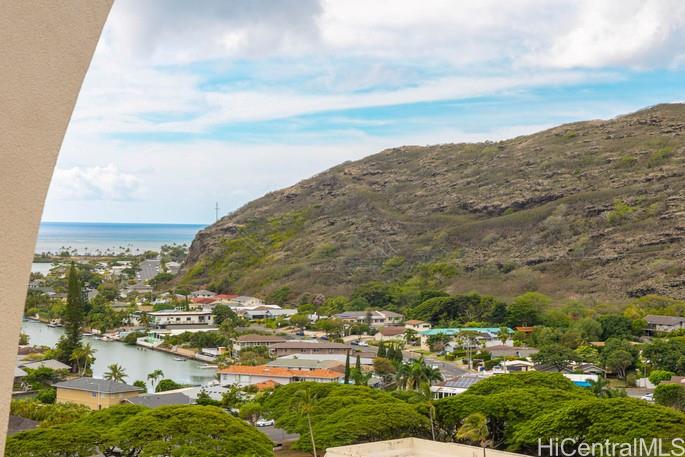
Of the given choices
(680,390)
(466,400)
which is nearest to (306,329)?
(680,390)

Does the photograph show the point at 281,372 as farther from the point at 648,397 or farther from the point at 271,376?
the point at 648,397

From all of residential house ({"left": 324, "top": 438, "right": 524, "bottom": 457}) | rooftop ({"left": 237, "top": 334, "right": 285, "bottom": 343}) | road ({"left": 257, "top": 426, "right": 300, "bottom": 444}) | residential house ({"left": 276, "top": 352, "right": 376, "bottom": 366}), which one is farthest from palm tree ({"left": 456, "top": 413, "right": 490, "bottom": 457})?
rooftop ({"left": 237, "top": 334, "right": 285, "bottom": 343})

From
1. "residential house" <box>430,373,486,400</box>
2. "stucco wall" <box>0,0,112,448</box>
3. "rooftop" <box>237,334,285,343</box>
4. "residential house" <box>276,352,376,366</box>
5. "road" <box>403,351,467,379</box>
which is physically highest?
"stucco wall" <box>0,0,112,448</box>

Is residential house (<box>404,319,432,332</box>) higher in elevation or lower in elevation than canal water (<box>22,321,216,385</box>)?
higher

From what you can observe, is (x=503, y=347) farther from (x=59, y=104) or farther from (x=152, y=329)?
(x=59, y=104)

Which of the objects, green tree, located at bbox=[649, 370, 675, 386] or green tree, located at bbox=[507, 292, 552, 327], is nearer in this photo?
green tree, located at bbox=[649, 370, 675, 386]

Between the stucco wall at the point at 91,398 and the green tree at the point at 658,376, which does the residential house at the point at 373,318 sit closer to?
the green tree at the point at 658,376

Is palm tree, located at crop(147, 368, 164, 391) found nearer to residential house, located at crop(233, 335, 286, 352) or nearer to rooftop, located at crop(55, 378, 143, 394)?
rooftop, located at crop(55, 378, 143, 394)
